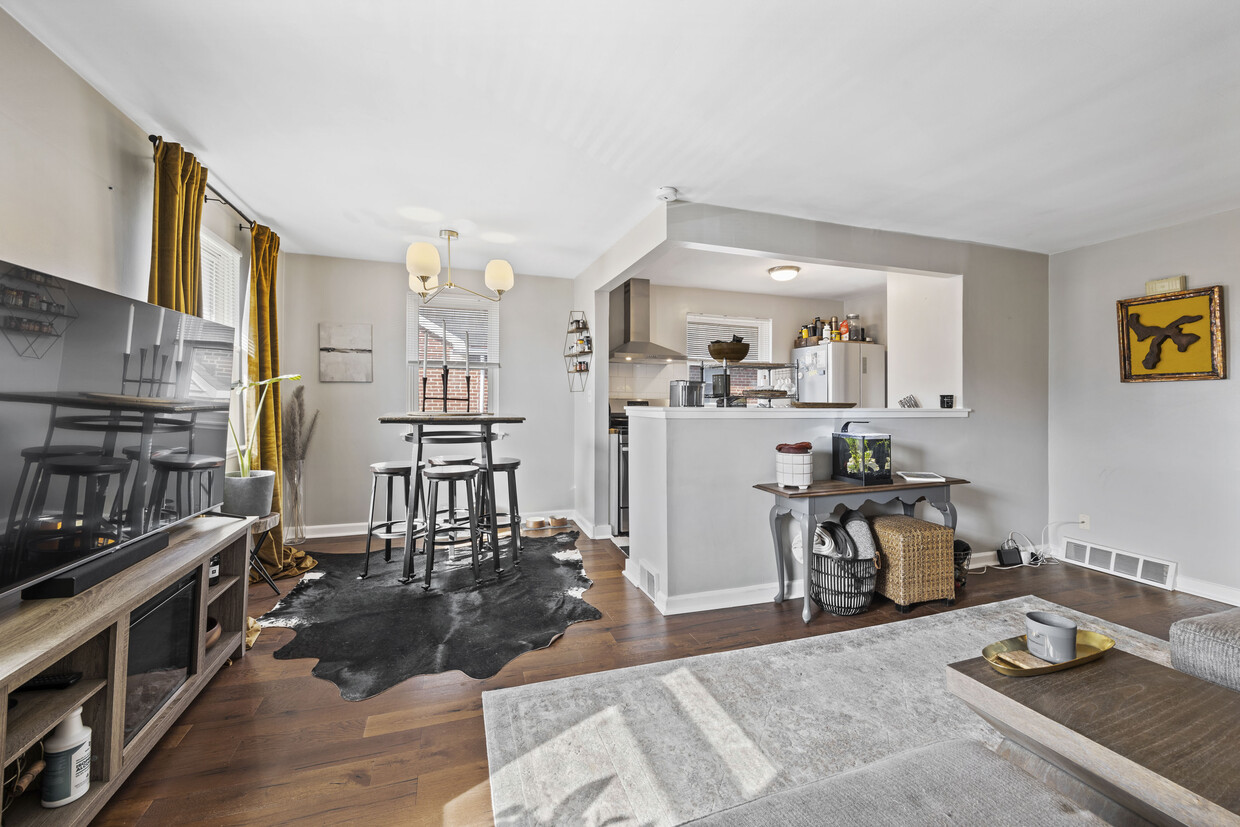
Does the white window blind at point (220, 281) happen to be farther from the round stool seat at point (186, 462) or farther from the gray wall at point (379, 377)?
the round stool seat at point (186, 462)

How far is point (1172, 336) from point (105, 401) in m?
5.56

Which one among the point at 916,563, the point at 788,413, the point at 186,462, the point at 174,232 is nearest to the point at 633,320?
the point at 788,413

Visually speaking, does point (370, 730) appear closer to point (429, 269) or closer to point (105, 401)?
point (105, 401)

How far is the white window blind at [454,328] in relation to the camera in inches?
187

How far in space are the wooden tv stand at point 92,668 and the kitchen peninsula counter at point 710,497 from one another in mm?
2097

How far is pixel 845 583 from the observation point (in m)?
2.88

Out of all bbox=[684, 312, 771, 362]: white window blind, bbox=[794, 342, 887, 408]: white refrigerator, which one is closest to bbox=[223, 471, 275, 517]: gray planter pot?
bbox=[684, 312, 771, 362]: white window blind

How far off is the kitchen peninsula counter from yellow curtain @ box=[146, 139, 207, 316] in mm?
2379

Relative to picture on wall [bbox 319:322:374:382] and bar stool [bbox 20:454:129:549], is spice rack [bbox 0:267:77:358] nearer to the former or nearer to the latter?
bar stool [bbox 20:454:129:549]

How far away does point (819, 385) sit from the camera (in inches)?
223

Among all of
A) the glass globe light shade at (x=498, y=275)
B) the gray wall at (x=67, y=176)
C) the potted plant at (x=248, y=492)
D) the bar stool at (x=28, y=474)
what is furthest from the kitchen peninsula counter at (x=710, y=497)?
the gray wall at (x=67, y=176)

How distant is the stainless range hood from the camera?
505cm

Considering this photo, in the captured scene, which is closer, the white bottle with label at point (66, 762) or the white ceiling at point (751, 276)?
the white bottle with label at point (66, 762)

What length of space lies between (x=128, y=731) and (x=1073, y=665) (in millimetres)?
2726
